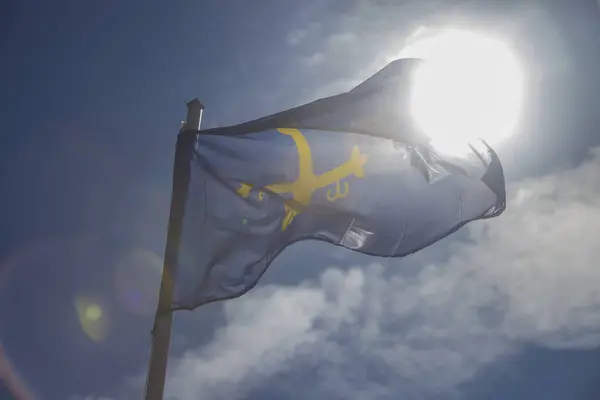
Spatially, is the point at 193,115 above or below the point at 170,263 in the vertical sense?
→ above

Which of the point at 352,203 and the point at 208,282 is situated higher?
the point at 352,203

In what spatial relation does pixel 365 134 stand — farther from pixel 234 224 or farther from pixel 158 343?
pixel 158 343

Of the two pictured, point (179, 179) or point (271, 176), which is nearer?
point (179, 179)

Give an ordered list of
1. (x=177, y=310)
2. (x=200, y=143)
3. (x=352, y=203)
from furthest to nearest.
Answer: (x=352, y=203)
(x=200, y=143)
(x=177, y=310)

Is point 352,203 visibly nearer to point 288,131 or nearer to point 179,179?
point 288,131

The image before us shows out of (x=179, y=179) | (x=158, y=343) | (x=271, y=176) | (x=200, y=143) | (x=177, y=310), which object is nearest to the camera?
(x=158, y=343)

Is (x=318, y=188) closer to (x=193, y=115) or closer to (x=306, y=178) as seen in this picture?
(x=306, y=178)

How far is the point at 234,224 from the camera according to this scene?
7.36 m

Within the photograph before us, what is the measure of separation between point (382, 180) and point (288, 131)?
155 centimetres

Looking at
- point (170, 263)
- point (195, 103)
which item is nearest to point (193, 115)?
point (195, 103)

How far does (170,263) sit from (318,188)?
297 centimetres

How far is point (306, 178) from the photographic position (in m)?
8.41

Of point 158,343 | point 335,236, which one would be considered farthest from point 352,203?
point 158,343

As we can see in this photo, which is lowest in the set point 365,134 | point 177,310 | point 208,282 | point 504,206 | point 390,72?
point 177,310
